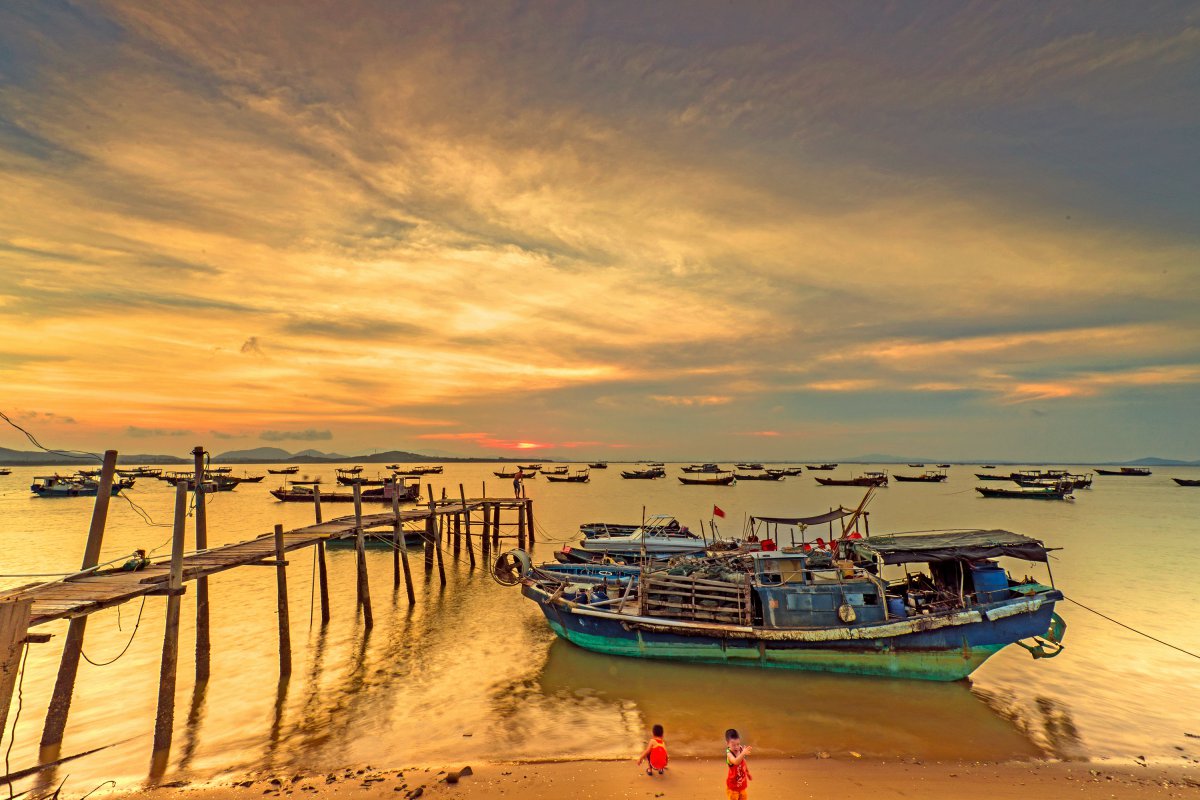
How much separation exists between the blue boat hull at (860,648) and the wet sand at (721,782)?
14.3ft

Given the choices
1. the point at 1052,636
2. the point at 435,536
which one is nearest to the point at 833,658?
the point at 1052,636

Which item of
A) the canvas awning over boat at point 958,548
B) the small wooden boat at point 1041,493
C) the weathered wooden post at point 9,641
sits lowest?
the small wooden boat at point 1041,493

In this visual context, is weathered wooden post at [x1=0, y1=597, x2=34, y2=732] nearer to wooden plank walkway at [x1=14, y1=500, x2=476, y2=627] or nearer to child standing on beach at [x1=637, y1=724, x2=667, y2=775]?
wooden plank walkway at [x1=14, y1=500, x2=476, y2=627]

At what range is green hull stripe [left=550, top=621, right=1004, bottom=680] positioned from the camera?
17.1m

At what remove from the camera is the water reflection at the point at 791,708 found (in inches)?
539

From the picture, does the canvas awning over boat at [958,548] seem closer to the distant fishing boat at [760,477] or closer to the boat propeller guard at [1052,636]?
the boat propeller guard at [1052,636]

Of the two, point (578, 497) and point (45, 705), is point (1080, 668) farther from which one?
point (578, 497)

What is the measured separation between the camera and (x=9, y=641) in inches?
366

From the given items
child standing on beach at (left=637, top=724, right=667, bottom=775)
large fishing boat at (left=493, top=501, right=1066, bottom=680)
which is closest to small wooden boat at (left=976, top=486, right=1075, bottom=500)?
large fishing boat at (left=493, top=501, right=1066, bottom=680)

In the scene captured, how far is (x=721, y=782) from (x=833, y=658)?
7.65 meters

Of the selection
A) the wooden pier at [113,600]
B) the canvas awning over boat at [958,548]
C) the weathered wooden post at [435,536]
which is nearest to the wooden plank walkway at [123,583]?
the wooden pier at [113,600]

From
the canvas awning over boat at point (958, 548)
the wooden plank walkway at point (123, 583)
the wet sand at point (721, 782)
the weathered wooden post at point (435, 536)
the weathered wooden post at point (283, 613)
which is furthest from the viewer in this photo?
the weathered wooden post at point (435, 536)

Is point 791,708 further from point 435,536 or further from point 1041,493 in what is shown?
point 1041,493

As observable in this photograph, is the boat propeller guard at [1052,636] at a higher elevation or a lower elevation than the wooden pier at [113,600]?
lower
